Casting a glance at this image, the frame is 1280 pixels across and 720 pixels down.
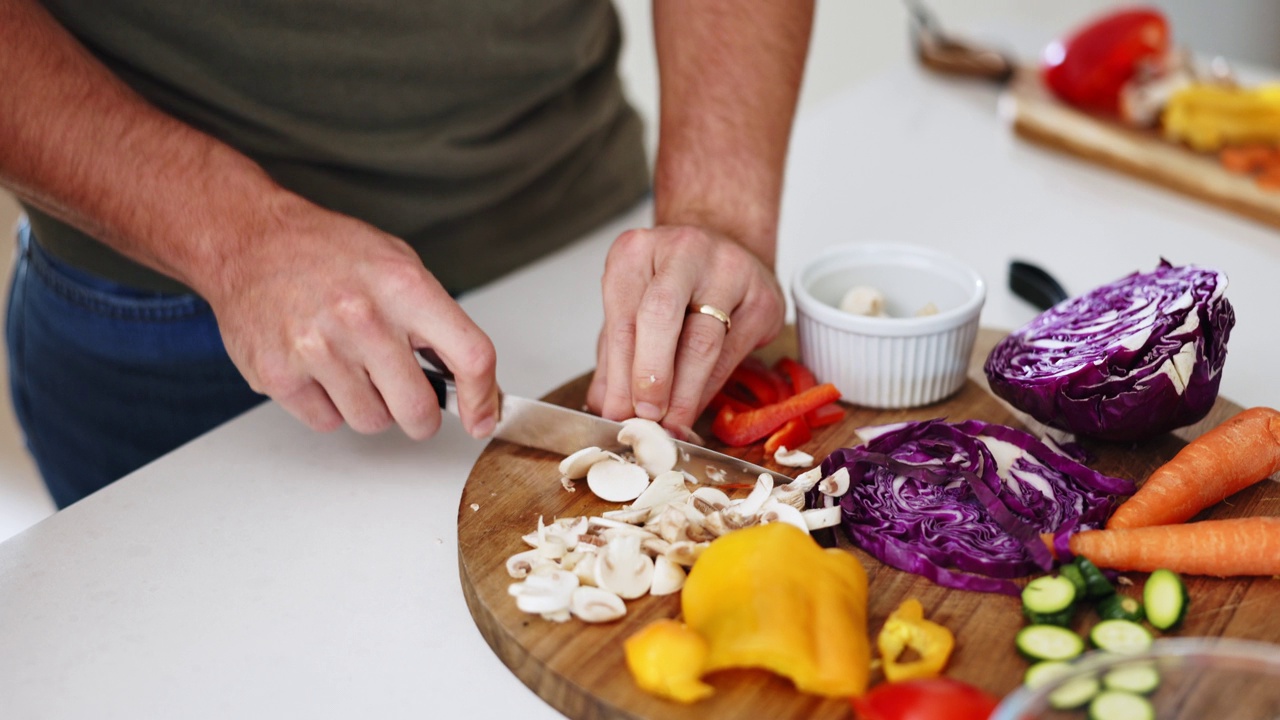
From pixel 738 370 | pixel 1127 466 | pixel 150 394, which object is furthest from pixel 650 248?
pixel 150 394

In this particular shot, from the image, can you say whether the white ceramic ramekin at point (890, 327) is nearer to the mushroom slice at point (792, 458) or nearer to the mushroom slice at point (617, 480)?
the mushroom slice at point (792, 458)

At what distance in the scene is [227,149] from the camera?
176 cm

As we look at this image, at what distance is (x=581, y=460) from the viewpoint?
1646 millimetres

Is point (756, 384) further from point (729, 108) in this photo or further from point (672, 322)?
point (729, 108)

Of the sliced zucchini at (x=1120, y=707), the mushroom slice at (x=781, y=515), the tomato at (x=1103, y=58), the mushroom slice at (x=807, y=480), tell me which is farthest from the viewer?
the tomato at (x=1103, y=58)

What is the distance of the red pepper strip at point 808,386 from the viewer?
185 cm

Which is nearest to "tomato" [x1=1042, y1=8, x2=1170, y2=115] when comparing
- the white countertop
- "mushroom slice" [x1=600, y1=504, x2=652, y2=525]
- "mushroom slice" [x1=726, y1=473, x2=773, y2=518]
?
the white countertop

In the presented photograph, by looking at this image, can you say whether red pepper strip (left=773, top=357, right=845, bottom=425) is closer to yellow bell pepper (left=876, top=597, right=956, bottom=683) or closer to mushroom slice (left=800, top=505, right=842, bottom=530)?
mushroom slice (left=800, top=505, right=842, bottom=530)

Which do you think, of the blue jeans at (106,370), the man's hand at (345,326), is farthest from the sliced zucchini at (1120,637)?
the blue jeans at (106,370)

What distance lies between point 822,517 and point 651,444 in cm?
30

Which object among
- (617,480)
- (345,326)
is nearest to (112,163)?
(345,326)

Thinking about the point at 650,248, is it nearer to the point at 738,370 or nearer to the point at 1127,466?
the point at 738,370

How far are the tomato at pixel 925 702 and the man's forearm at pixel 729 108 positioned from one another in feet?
3.45

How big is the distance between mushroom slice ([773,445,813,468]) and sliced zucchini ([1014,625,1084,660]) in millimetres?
469
